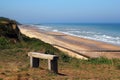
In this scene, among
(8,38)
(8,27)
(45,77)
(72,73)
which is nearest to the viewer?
(45,77)

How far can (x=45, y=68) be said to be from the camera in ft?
44.0

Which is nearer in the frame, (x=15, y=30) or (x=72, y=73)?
(x=72, y=73)

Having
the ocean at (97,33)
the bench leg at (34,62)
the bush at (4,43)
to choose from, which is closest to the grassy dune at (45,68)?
the bush at (4,43)

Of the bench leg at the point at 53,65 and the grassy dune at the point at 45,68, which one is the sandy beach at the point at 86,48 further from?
the bench leg at the point at 53,65

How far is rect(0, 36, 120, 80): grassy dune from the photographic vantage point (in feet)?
35.6

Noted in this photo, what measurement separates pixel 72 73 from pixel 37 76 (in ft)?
7.89

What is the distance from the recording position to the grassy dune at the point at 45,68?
10844mm

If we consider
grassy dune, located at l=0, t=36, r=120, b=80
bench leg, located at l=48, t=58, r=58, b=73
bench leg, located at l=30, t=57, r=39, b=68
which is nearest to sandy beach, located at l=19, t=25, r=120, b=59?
grassy dune, located at l=0, t=36, r=120, b=80

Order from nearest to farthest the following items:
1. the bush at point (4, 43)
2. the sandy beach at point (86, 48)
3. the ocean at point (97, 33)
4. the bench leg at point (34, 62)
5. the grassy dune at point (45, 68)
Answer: the grassy dune at point (45, 68) → the bench leg at point (34, 62) → the bush at point (4, 43) → the sandy beach at point (86, 48) → the ocean at point (97, 33)

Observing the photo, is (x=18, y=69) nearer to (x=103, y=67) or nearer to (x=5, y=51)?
(x=103, y=67)

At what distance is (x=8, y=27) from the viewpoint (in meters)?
24.3

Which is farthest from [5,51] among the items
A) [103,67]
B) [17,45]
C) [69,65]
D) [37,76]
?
[37,76]

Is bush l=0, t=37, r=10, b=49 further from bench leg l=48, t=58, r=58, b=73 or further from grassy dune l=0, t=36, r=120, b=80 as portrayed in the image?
bench leg l=48, t=58, r=58, b=73

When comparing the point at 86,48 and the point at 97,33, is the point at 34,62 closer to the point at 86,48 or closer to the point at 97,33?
the point at 86,48
